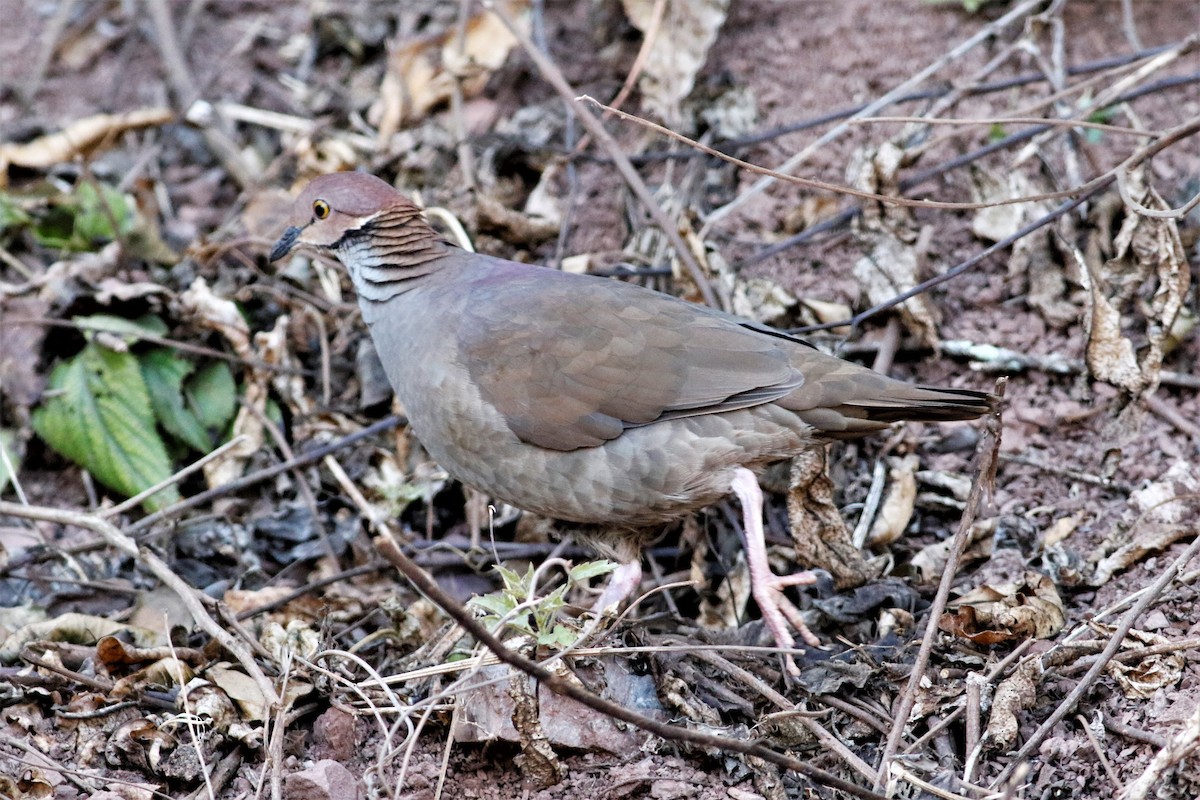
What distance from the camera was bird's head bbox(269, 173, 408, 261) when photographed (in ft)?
14.1

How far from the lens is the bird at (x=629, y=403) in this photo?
383 cm

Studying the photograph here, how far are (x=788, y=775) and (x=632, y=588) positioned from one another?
1.00 m

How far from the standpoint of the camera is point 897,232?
4.88 meters

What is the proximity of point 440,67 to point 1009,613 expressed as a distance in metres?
3.85

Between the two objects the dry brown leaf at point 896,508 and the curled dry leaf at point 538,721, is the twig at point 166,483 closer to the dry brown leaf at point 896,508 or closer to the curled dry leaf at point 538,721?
the curled dry leaf at point 538,721

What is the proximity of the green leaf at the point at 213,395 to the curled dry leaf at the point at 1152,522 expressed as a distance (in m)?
3.33

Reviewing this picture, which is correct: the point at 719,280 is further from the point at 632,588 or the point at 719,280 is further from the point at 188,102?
the point at 188,102

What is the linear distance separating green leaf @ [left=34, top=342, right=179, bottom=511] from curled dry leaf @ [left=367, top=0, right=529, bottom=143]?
5.83ft

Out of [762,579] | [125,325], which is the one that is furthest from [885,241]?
[125,325]

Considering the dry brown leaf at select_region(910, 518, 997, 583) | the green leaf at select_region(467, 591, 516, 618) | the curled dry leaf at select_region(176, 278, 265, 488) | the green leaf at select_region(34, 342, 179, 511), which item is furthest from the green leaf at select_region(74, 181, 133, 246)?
the dry brown leaf at select_region(910, 518, 997, 583)

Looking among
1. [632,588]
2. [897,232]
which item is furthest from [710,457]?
[897,232]

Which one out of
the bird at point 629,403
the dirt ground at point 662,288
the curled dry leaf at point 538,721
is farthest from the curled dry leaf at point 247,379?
the curled dry leaf at point 538,721

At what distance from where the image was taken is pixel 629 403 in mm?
3854

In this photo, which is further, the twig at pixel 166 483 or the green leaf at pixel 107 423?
the green leaf at pixel 107 423
